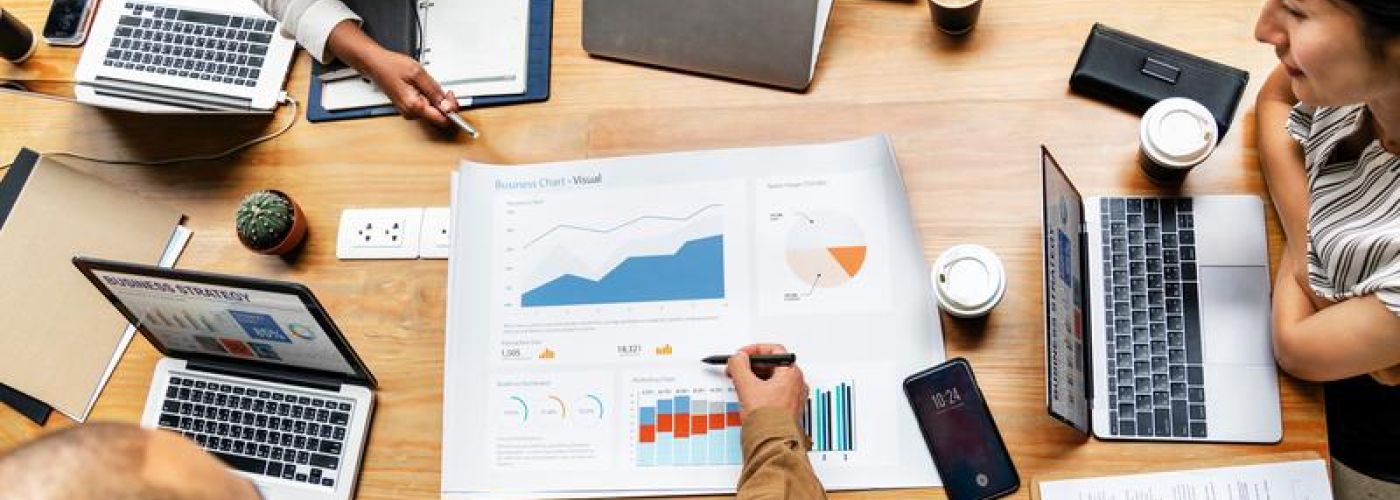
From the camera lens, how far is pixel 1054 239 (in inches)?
40.9

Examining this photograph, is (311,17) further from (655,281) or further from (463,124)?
(655,281)

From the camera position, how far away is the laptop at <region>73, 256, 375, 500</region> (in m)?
1.10

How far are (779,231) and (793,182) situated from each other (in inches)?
2.3

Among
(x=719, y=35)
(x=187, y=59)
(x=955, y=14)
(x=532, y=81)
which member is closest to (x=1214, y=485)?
(x=955, y=14)

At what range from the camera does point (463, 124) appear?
1260mm

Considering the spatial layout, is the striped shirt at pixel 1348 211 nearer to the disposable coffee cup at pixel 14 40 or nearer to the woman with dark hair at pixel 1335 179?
the woman with dark hair at pixel 1335 179

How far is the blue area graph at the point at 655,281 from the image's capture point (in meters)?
1.18

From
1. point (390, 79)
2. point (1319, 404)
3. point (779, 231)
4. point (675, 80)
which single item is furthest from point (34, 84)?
point (1319, 404)

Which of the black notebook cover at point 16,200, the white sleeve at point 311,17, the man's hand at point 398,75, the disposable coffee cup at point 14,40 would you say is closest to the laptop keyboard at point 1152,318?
the man's hand at point 398,75

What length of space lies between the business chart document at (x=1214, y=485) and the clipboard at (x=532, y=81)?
70 cm

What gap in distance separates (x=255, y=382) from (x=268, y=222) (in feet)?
0.57

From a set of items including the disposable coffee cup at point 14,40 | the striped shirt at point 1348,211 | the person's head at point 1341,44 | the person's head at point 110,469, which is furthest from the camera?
the disposable coffee cup at point 14,40

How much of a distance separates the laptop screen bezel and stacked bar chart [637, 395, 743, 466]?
0.31 metres

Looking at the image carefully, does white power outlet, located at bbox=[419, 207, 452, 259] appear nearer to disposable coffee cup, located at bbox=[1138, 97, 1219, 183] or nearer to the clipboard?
the clipboard
